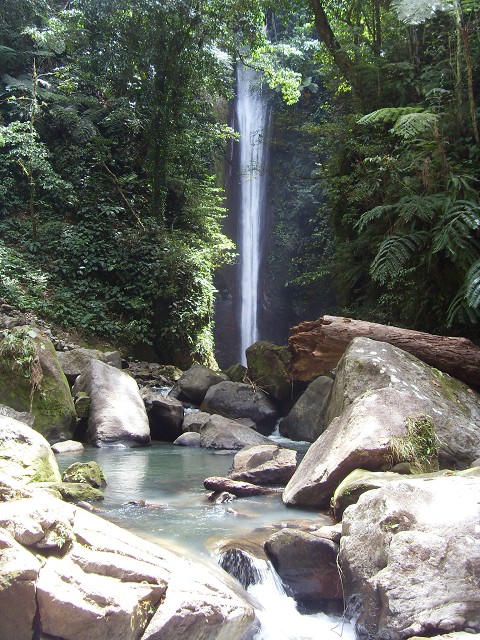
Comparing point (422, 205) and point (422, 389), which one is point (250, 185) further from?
point (422, 389)

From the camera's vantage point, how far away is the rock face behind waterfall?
16.4 feet

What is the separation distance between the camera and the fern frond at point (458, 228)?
7.37 meters

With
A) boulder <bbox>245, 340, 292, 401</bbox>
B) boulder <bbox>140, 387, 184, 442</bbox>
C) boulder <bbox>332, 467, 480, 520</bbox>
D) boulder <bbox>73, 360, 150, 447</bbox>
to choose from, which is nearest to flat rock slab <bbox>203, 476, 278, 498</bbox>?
boulder <bbox>332, 467, 480, 520</bbox>

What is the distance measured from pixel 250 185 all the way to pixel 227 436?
14.9 m

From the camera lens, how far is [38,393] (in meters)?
7.84

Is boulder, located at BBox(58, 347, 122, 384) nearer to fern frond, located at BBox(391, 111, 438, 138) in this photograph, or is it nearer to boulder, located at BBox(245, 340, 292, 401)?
boulder, located at BBox(245, 340, 292, 401)

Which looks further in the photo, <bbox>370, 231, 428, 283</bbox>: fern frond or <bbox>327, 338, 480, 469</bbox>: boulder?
<bbox>370, 231, 428, 283</bbox>: fern frond

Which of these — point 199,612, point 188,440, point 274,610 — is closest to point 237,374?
point 188,440

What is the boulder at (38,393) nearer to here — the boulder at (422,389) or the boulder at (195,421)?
the boulder at (195,421)

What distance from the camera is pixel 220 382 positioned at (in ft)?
35.8

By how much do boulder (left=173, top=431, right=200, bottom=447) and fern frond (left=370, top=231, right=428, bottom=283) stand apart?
3465mm

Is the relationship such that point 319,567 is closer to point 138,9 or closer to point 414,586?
point 414,586

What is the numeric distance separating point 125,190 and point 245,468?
1184 cm

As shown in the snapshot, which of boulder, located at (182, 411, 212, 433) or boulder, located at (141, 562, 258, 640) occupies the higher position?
boulder, located at (141, 562, 258, 640)
